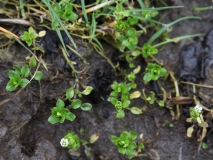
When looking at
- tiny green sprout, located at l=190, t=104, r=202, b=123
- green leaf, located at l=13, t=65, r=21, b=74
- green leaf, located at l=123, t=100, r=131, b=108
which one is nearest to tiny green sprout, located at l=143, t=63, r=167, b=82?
green leaf, located at l=123, t=100, r=131, b=108

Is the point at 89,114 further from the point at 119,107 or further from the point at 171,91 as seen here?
the point at 171,91

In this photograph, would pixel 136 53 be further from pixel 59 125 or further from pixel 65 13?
pixel 59 125

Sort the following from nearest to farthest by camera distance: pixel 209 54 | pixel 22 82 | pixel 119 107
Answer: pixel 22 82 → pixel 119 107 → pixel 209 54

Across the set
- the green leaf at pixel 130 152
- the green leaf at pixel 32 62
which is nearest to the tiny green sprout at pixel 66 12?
the green leaf at pixel 32 62

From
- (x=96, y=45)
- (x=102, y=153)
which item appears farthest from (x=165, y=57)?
(x=102, y=153)

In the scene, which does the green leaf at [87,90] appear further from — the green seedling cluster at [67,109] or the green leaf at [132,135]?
the green leaf at [132,135]
